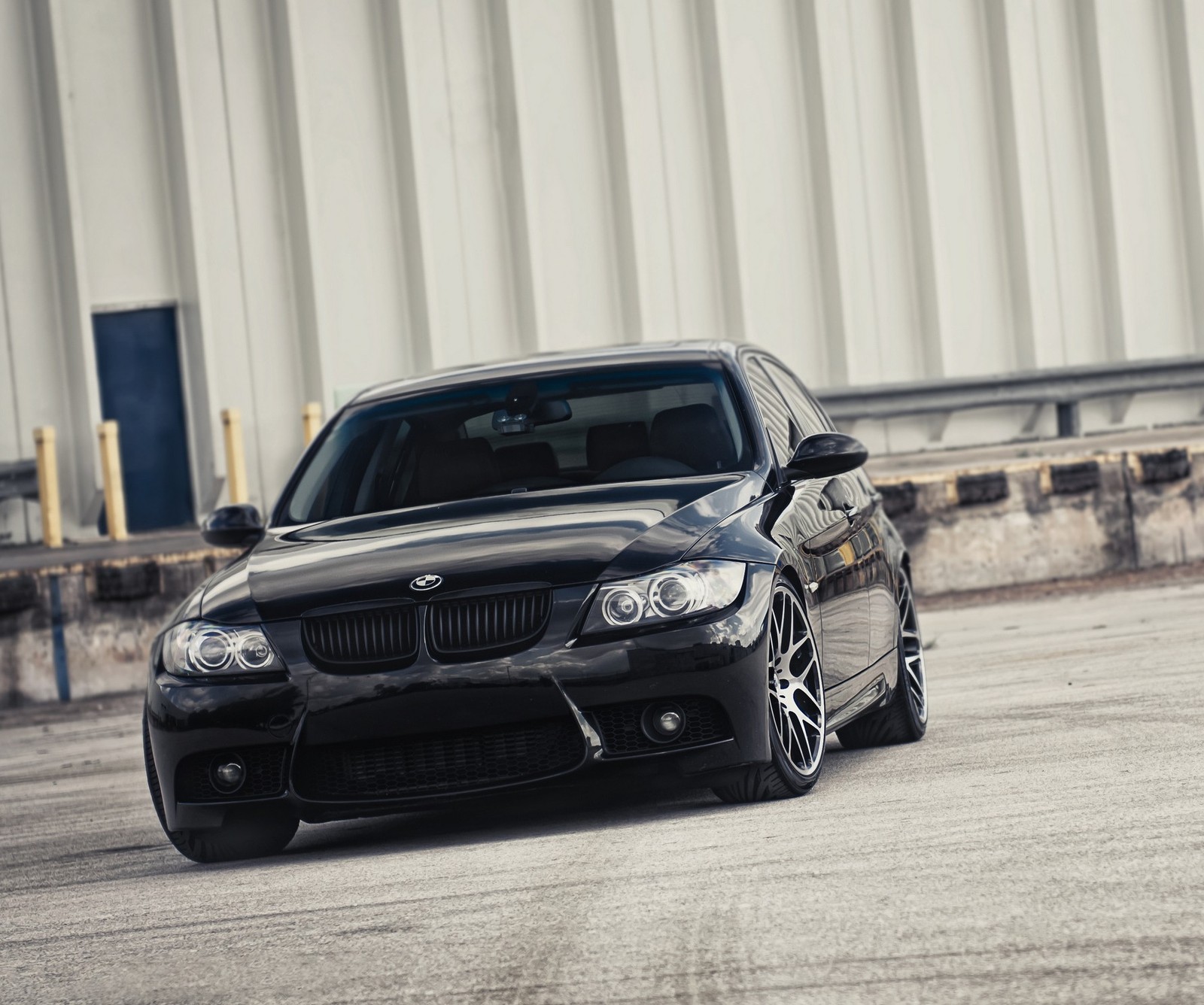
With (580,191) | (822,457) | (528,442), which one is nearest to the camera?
(822,457)

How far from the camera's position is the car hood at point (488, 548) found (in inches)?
216

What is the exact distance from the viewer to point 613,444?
257 inches

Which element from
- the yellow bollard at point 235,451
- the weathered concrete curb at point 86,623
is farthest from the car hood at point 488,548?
the yellow bollard at point 235,451

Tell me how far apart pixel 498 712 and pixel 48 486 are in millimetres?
14195

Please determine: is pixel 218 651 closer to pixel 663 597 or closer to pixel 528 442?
pixel 663 597

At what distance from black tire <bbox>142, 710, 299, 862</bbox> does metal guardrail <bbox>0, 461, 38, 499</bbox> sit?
46.4 ft

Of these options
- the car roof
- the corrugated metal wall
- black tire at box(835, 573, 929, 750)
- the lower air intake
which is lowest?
black tire at box(835, 573, 929, 750)

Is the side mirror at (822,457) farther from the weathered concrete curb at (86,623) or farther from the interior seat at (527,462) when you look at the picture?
the weathered concrete curb at (86,623)

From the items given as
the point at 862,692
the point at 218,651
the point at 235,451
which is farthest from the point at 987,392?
the point at 218,651

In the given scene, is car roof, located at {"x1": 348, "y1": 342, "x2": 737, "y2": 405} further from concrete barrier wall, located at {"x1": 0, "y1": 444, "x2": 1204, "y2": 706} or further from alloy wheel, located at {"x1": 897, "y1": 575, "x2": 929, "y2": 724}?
concrete barrier wall, located at {"x1": 0, "y1": 444, "x2": 1204, "y2": 706}

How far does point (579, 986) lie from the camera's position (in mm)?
3627

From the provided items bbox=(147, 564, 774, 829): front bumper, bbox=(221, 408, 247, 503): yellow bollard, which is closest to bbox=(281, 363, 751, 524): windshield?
bbox=(147, 564, 774, 829): front bumper

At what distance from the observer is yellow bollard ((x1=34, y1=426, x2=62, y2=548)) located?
18531 millimetres

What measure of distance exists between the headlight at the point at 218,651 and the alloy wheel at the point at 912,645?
264 centimetres
